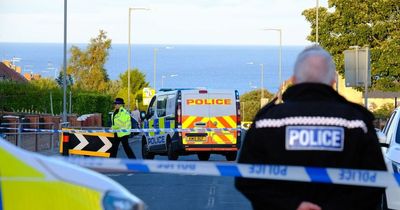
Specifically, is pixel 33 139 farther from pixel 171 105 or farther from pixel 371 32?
pixel 371 32

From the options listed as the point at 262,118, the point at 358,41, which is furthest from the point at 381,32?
the point at 262,118

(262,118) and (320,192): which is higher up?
(262,118)

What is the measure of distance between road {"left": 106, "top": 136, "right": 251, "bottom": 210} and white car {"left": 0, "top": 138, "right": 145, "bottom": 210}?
9771 millimetres

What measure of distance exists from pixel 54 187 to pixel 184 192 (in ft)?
41.6

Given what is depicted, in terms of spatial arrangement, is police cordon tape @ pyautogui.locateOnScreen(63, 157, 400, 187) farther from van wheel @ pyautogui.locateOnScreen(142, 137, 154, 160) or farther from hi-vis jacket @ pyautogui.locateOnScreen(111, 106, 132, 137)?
van wheel @ pyautogui.locateOnScreen(142, 137, 154, 160)

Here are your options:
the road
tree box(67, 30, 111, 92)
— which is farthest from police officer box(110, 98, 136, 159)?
tree box(67, 30, 111, 92)

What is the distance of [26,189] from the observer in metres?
4.02

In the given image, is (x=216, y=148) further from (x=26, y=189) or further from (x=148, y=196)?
(x=26, y=189)

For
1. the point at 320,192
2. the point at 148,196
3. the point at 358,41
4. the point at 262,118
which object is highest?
the point at 358,41

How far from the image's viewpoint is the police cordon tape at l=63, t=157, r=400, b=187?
473 centimetres

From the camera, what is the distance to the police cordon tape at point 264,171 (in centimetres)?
473

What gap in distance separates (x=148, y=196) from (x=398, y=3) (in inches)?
1366

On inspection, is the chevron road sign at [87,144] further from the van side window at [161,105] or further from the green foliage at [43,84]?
the green foliage at [43,84]

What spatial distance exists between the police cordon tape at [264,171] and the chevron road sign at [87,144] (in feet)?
54.9
